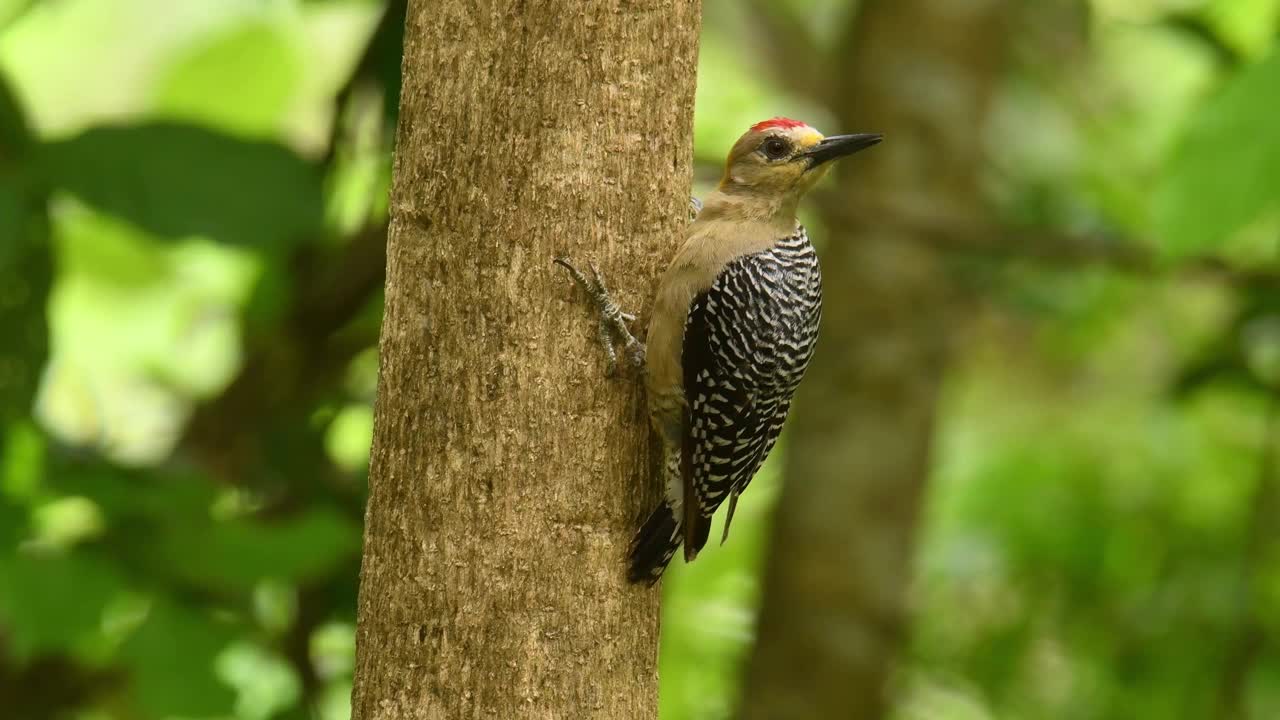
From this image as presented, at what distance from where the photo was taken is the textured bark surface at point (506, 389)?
2117mm

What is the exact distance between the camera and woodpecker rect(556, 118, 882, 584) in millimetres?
2363

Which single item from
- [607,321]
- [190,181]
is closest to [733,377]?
[607,321]

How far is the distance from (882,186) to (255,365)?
2.03 m

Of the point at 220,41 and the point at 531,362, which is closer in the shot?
the point at 531,362

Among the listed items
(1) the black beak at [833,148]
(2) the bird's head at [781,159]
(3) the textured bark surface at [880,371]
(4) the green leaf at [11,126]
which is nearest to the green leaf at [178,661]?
(4) the green leaf at [11,126]

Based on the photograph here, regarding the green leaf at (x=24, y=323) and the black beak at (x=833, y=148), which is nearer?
the green leaf at (x=24, y=323)

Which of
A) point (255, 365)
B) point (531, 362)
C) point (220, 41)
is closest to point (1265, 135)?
point (531, 362)

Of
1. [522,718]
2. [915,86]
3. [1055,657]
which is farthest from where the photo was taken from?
[1055,657]

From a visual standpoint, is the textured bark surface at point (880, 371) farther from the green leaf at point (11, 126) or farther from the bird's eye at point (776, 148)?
the green leaf at point (11, 126)

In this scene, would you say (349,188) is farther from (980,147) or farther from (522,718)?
(522,718)

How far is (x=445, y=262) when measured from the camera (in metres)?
2.16

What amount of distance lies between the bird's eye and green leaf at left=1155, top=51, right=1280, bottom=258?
2.89ft

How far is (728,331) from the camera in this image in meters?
2.68

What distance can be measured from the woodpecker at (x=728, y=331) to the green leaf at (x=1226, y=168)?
1.99 feet
